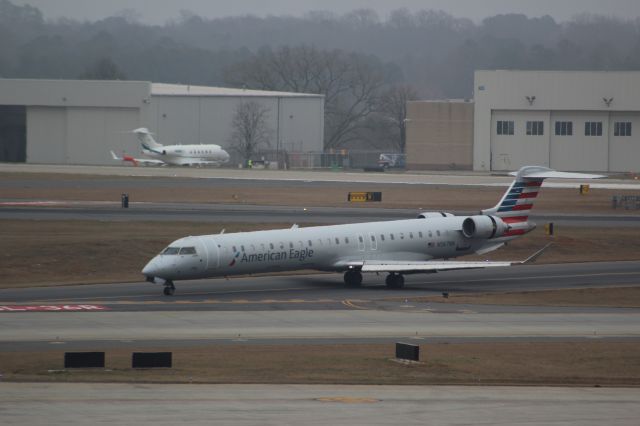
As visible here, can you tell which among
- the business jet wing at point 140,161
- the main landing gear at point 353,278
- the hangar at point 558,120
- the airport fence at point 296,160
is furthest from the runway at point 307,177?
the main landing gear at point 353,278

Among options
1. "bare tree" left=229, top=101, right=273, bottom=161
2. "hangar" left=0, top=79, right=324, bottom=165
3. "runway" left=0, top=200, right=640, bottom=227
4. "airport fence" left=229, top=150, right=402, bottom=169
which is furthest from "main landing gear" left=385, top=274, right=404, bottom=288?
"bare tree" left=229, top=101, right=273, bottom=161

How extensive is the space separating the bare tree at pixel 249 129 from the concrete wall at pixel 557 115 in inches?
1217

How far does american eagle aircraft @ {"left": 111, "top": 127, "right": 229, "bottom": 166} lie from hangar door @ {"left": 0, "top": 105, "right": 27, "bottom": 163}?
1311 centimetres

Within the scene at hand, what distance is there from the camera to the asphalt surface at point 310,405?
83.5 ft

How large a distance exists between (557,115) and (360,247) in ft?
285

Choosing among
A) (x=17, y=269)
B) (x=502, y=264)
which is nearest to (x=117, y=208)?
(x=17, y=269)

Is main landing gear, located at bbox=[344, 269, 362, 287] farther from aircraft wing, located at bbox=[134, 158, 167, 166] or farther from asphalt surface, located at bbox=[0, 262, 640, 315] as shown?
aircraft wing, located at bbox=[134, 158, 167, 166]

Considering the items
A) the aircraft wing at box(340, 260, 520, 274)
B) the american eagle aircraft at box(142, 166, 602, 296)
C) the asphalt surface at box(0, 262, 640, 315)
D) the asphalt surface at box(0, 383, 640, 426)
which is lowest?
the asphalt surface at box(0, 383, 640, 426)

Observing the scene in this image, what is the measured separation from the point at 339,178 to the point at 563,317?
2958 inches

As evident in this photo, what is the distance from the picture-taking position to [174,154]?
451 feet

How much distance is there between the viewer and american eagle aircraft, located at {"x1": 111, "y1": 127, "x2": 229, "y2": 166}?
443 feet

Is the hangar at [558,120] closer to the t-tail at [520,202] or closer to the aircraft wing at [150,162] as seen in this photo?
the aircraft wing at [150,162]

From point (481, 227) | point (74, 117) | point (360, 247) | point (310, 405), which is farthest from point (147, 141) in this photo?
point (310, 405)

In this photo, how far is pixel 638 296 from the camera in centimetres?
5159
